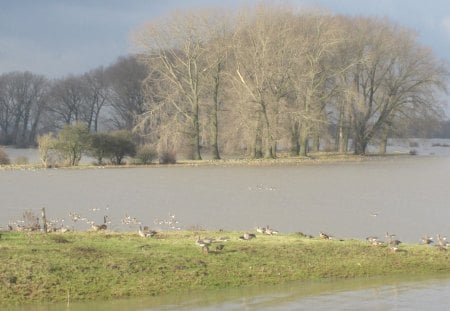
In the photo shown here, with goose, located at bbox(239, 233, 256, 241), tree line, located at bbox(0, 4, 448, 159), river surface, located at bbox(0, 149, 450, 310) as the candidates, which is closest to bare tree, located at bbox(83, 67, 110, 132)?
tree line, located at bbox(0, 4, 448, 159)

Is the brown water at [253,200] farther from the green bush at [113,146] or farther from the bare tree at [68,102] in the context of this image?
the bare tree at [68,102]

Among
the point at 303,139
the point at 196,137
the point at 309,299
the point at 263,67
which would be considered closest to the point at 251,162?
the point at 196,137

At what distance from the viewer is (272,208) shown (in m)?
24.1

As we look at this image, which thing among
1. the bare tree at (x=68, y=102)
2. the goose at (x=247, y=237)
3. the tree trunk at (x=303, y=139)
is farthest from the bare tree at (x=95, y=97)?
the goose at (x=247, y=237)

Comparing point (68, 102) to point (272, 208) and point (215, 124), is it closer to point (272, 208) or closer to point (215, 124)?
point (215, 124)

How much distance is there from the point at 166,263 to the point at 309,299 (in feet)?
9.12

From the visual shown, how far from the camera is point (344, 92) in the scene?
2522 inches

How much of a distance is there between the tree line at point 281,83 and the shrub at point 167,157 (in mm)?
428

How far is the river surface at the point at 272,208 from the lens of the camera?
11.5m

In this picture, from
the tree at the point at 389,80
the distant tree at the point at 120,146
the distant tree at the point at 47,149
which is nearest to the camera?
the distant tree at the point at 47,149

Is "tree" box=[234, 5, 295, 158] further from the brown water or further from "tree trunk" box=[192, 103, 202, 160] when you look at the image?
the brown water

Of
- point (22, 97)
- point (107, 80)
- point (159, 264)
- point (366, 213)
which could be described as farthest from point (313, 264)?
point (22, 97)

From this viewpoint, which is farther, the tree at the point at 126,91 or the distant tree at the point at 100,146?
the tree at the point at 126,91

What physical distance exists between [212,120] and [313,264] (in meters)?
49.9
